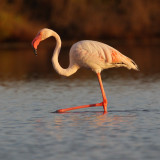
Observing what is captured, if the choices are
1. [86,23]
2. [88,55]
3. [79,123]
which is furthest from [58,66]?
[86,23]

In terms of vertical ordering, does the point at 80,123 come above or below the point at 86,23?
below

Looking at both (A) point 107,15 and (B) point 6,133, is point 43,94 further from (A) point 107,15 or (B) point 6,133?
(A) point 107,15

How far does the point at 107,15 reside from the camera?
37500 millimetres

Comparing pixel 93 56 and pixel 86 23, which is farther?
pixel 86 23

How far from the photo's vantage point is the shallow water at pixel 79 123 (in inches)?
280

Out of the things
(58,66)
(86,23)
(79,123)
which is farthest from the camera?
(86,23)

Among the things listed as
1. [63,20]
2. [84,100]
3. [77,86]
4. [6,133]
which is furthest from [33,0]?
[6,133]

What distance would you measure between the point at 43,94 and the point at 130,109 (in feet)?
10.1

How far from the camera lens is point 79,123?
30.3ft

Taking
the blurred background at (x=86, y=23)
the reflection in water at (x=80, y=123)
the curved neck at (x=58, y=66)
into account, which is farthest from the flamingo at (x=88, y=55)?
the blurred background at (x=86, y=23)

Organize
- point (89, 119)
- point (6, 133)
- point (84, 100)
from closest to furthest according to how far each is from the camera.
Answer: point (6, 133) → point (89, 119) → point (84, 100)

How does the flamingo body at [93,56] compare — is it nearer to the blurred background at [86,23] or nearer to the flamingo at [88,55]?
the flamingo at [88,55]

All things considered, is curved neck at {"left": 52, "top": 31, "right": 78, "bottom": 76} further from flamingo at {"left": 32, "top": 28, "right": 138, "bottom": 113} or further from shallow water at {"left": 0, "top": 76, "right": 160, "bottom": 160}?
shallow water at {"left": 0, "top": 76, "right": 160, "bottom": 160}

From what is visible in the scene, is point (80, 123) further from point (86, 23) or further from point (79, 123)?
point (86, 23)
